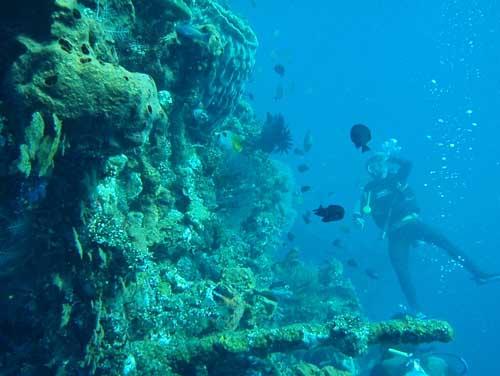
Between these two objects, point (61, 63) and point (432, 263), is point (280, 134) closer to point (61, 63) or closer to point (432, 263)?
point (61, 63)

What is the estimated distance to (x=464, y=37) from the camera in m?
70.2

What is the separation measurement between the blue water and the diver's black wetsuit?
10.0 meters

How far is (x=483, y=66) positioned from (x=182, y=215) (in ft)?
265

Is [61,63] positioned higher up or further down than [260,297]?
higher up

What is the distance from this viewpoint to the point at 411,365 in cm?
902

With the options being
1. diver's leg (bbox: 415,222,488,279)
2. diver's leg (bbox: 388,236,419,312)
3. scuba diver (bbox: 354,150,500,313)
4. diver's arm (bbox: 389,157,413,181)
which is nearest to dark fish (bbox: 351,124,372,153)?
scuba diver (bbox: 354,150,500,313)

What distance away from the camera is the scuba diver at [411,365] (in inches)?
356

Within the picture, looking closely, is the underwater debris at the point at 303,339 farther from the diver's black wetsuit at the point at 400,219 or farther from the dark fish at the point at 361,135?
the diver's black wetsuit at the point at 400,219

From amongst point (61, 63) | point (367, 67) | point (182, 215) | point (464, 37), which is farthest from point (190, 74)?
point (367, 67)

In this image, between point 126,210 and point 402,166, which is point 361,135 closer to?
point 126,210

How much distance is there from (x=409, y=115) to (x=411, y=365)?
100590 millimetres

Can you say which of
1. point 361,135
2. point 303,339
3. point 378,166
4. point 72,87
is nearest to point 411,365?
point 303,339

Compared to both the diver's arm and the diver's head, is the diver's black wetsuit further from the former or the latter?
the diver's head

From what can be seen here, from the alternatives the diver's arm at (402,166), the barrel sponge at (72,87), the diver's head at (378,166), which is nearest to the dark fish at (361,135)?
the barrel sponge at (72,87)
